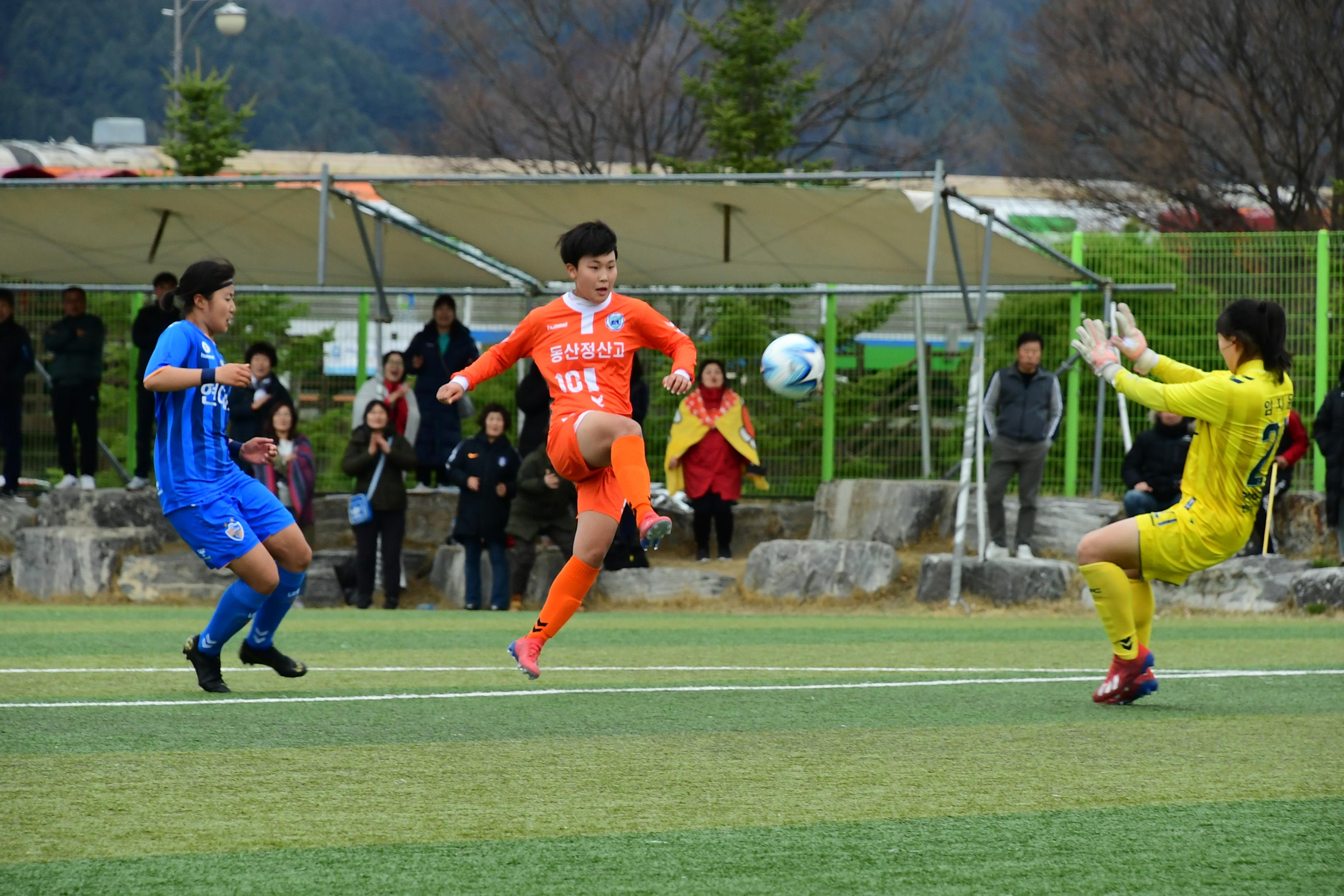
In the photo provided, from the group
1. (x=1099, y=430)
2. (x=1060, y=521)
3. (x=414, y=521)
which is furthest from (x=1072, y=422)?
(x=414, y=521)

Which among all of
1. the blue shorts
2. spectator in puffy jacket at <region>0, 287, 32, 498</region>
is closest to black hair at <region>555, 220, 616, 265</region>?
the blue shorts

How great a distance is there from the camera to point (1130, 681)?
679cm

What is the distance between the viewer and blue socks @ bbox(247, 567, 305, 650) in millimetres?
6980

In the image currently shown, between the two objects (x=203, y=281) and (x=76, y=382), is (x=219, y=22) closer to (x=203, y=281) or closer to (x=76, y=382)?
(x=76, y=382)

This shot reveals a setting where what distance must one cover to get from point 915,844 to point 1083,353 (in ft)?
10.9

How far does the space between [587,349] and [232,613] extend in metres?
1.94

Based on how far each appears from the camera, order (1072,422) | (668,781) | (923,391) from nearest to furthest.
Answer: (668,781) → (1072,422) → (923,391)

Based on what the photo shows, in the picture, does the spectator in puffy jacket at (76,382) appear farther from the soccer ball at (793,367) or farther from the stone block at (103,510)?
the soccer ball at (793,367)

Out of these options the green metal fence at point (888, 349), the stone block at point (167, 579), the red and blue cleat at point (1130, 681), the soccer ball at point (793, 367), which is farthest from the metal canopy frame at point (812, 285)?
the red and blue cleat at point (1130, 681)

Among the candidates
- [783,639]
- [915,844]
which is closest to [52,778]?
[915,844]

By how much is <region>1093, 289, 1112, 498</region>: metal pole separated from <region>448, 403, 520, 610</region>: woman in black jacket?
18.8ft

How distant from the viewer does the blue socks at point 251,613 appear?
684cm

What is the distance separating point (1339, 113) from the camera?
76.6ft

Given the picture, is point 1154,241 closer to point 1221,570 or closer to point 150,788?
point 1221,570
